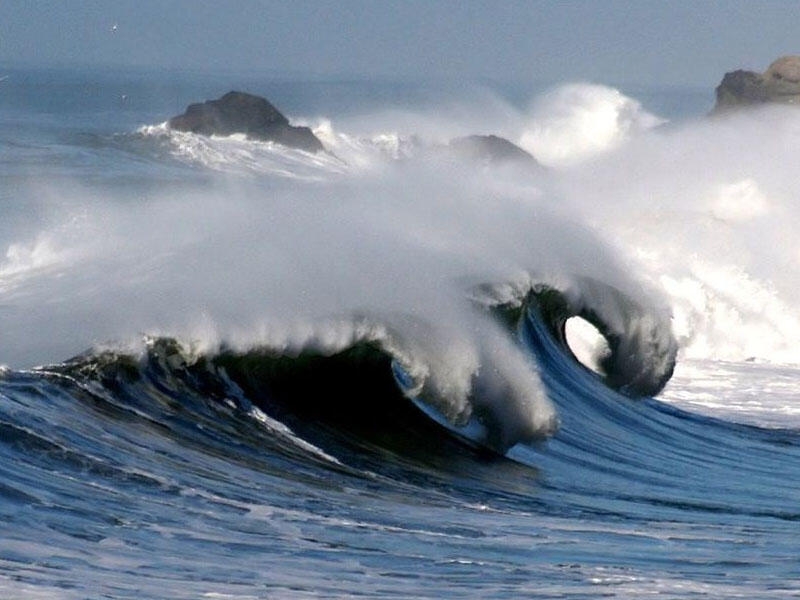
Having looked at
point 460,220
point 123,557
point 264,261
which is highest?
point 460,220

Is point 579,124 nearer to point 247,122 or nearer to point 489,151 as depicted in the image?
point 489,151

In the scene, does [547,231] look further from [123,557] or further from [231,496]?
[123,557]

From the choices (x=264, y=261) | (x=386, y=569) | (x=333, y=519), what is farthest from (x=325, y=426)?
(x=386, y=569)

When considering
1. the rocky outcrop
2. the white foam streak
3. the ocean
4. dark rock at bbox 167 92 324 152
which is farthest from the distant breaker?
the ocean

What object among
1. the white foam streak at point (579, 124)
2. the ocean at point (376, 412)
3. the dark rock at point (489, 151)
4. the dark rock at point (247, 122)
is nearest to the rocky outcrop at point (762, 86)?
the white foam streak at point (579, 124)

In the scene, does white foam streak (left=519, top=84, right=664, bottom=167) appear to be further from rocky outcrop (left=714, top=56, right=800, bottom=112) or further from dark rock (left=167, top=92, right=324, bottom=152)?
dark rock (left=167, top=92, right=324, bottom=152)

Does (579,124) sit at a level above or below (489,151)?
above

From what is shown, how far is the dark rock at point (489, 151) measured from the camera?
49.0m

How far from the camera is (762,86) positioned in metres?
61.1

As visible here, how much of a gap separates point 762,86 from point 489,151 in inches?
587

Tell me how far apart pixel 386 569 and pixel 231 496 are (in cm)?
174

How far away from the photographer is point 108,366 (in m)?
10.9

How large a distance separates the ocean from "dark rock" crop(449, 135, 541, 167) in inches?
980

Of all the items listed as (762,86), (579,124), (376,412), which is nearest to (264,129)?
(579,124)
